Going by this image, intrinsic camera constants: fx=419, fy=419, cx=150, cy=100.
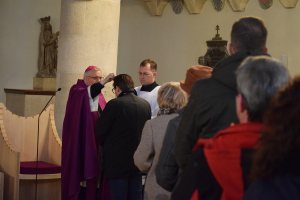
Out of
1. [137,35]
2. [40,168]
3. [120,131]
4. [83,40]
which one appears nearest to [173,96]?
[120,131]

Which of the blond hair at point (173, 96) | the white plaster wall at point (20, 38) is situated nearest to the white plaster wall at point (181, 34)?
the white plaster wall at point (20, 38)

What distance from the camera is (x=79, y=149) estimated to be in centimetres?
A: 429

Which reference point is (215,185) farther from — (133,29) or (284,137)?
(133,29)

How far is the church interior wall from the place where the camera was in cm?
880

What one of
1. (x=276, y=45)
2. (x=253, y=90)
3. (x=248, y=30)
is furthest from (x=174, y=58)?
(x=253, y=90)

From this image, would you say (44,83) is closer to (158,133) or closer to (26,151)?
(26,151)

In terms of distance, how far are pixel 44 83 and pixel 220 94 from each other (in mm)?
8176

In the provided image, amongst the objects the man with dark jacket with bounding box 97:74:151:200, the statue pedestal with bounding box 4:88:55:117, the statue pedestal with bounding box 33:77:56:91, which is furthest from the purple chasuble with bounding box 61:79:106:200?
the statue pedestal with bounding box 33:77:56:91

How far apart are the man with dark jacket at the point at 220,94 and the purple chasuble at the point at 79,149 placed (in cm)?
251

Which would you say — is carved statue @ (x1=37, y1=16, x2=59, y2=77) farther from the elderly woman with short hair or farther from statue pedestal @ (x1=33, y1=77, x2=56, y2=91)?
the elderly woman with short hair

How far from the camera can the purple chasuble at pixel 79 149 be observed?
13.9 feet

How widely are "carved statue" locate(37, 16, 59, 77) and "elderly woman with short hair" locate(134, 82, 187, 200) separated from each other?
23.0ft

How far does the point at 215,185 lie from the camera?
129 cm

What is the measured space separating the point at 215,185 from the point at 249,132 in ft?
0.65
